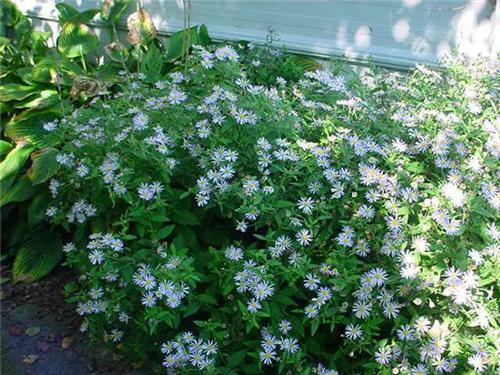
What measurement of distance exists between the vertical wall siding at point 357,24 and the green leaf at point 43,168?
69.9 inches

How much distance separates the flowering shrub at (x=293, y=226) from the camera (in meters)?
2.50

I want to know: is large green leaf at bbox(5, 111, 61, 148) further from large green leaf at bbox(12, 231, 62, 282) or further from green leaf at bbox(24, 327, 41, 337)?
green leaf at bbox(24, 327, 41, 337)

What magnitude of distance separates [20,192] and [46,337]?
1266 mm

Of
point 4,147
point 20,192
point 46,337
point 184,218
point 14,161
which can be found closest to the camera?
point 184,218

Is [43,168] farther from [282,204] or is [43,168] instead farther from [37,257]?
[282,204]

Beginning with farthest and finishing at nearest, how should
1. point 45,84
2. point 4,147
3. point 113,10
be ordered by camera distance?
point 113,10 → point 45,84 → point 4,147

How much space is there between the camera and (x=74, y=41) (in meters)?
5.46

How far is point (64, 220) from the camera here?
3498 millimetres

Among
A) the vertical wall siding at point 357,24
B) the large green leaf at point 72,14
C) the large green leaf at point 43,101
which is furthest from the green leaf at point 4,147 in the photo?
the vertical wall siding at point 357,24

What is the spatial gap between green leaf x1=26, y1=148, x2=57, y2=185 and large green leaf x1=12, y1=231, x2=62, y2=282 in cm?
45

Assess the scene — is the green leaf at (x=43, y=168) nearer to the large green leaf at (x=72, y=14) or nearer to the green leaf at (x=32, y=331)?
the green leaf at (x=32, y=331)

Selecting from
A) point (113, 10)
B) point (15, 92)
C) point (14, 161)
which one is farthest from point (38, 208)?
point (113, 10)

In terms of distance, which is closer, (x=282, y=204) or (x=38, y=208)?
(x=282, y=204)

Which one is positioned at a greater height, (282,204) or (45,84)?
(282,204)
